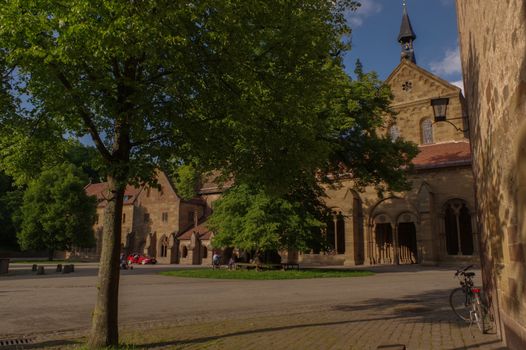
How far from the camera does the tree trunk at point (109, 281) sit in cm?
641

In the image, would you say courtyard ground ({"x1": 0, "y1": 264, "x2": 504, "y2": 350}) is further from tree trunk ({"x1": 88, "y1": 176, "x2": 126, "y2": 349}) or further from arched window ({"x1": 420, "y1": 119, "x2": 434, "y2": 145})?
arched window ({"x1": 420, "y1": 119, "x2": 434, "y2": 145})

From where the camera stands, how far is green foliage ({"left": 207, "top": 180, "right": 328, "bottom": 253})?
24047 mm

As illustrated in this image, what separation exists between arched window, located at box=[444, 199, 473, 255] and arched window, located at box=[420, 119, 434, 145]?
7100 mm

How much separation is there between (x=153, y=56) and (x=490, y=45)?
4490 mm

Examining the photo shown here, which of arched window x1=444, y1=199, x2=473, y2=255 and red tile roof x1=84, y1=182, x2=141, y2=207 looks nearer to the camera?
arched window x1=444, y1=199, x2=473, y2=255

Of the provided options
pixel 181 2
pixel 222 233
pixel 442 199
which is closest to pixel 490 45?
pixel 181 2

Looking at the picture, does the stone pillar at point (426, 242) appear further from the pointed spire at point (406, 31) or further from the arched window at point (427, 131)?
the pointed spire at point (406, 31)

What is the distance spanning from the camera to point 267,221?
24188mm

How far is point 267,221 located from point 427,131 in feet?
68.0

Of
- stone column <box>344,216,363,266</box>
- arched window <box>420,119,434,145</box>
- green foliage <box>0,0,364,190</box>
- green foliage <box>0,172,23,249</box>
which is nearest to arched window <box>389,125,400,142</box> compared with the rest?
arched window <box>420,119,434,145</box>

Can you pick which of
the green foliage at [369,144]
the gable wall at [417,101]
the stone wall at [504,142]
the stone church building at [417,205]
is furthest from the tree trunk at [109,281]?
the gable wall at [417,101]

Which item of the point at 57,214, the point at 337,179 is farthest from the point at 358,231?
the point at 57,214

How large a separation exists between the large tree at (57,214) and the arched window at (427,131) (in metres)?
37.5

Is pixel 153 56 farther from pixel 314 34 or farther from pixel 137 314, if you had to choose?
pixel 137 314
